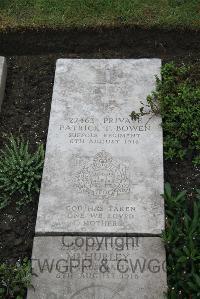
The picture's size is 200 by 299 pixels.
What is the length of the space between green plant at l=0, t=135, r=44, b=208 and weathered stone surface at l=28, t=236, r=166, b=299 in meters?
0.56

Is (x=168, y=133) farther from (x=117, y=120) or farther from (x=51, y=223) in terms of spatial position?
(x=51, y=223)

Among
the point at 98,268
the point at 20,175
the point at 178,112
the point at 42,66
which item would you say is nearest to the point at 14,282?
the point at 98,268

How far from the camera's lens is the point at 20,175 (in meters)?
5.00

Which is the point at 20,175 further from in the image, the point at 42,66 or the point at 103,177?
the point at 42,66

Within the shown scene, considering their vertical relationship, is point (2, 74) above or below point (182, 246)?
above

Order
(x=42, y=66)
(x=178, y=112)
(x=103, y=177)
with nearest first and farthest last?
(x=103, y=177) < (x=178, y=112) < (x=42, y=66)

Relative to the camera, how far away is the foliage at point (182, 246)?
4316mm

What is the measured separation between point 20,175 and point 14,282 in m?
1.05

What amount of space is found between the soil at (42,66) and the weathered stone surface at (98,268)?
33 centimetres

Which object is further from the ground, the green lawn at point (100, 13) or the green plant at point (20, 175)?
the green lawn at point (100, 13)

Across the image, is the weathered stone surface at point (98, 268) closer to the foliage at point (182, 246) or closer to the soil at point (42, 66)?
the foliage at point (182, 246)

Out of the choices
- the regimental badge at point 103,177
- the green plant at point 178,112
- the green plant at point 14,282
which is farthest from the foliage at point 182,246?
the green plant at point 14,282

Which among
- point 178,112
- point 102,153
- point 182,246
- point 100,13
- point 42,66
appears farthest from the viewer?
point 100,13

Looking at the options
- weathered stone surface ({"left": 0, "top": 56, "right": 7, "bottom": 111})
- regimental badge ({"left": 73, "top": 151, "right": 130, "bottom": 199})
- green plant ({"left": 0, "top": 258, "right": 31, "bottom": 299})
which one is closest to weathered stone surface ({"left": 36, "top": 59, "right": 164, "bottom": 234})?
regimental badge ({"left": 73, "top": 151, "right": 130, "bottom": 199})
